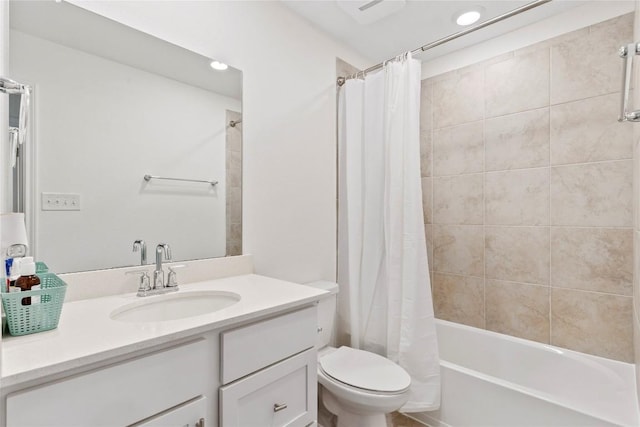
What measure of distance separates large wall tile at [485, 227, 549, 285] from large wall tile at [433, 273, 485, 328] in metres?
0.15

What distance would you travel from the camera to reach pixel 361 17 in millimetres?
1852

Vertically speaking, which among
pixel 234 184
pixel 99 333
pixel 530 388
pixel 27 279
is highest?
pixel 234 184

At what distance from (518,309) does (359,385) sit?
1.29 m

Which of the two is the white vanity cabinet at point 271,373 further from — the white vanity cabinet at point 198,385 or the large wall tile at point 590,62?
the large wall tile at point 590,62

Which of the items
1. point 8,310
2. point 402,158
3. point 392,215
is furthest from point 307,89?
point 8,310

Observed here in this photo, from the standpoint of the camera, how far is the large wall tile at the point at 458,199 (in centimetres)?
224

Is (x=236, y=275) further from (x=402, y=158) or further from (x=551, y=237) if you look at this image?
(x=551, y=237)

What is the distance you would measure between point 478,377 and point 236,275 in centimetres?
135

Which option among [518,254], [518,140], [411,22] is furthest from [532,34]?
[518,254]

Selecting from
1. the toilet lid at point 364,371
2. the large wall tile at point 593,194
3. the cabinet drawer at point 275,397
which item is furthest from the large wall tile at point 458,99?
the cabinet drawer at point 275,397

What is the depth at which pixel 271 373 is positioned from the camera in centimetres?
103

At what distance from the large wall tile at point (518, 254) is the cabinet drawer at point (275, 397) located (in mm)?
1569

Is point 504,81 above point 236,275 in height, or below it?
above

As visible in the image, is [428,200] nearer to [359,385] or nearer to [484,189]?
[484,189]
